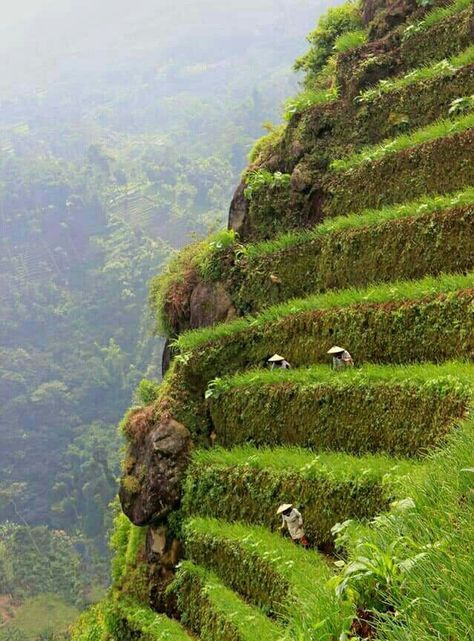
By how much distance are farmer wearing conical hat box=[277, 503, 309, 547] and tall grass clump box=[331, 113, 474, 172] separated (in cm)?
632

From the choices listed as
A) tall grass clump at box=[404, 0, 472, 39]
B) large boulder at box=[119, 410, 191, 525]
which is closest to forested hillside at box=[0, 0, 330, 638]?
large boulder at box=[119, 410, 191, 525]

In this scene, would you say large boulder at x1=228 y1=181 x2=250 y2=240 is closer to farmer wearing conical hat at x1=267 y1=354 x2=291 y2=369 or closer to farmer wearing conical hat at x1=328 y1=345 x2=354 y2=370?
farmer wearing conical hat at x1=267 y1=354 x2=291 y2=369

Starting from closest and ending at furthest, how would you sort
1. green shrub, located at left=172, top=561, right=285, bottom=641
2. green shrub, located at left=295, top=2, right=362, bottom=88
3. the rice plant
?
green shrub, located at left=172, top=561, right=285, bottom=641, the rice plant, green shrub, located at left=295, top=2, right=362, bottom=88

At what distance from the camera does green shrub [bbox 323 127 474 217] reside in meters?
10.2

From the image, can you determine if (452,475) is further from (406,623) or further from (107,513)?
(107,513)

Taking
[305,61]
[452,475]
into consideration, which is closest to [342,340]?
[452,475]

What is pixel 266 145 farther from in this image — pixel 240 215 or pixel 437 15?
pixel 437 15

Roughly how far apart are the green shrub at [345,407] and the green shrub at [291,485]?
0.98ft

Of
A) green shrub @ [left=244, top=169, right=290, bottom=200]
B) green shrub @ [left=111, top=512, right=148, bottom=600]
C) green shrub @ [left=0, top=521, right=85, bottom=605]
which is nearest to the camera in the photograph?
green shrub @ [left=111, top=512, right=148, bottom=600]

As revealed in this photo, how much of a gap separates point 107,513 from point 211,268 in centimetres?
5697

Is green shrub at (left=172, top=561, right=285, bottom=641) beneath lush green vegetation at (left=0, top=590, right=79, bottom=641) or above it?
above

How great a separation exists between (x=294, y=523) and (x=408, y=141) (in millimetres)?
6758

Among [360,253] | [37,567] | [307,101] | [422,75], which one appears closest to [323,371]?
[360,253]

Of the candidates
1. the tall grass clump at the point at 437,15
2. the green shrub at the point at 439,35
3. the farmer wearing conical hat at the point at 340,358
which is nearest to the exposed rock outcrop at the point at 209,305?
the farmer wearing conical hat at the point at 340,358
